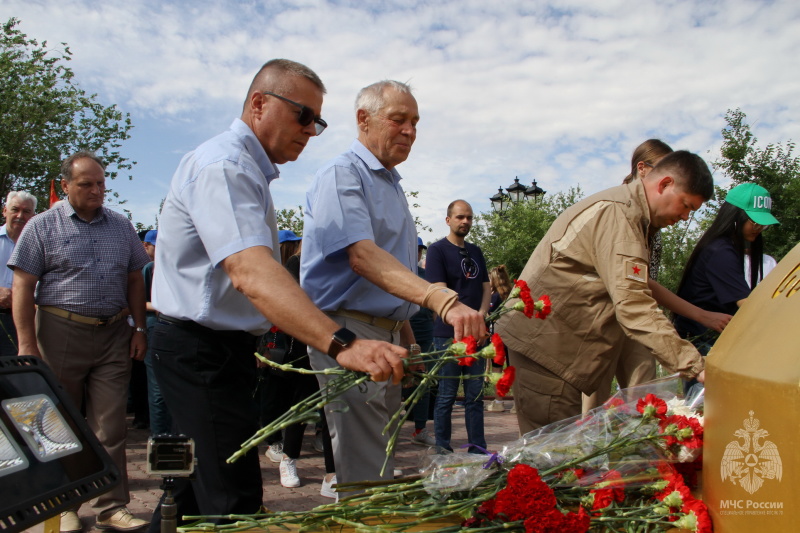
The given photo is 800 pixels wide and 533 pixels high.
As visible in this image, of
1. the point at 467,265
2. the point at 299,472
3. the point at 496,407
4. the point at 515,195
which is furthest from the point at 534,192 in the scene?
the point at 299,472

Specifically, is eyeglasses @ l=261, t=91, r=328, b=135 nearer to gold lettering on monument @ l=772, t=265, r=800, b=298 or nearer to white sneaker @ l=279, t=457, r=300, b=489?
gold lettering on monument @ l=772, t=265, r=800, b=298

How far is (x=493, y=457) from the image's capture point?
1.93 metres

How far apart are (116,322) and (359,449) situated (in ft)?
7.21

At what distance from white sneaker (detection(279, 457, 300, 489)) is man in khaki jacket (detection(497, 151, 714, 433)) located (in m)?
2.15

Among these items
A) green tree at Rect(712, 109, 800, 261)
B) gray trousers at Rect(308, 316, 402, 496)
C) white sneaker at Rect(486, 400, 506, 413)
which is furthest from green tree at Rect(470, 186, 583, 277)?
gray trousers at Rect(308, 316, 402, 496)

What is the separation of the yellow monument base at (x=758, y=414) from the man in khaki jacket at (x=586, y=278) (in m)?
1.32

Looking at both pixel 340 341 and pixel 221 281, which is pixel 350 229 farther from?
pixel 340 341

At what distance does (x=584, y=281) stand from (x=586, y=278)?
17mm

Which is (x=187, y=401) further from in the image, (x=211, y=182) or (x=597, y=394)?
(x=597, y=394)

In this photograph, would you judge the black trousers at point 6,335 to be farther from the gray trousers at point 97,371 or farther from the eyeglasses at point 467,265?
the eyeglasses at point 467,265

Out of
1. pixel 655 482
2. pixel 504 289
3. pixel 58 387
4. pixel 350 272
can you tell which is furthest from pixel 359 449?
pixel 504 289

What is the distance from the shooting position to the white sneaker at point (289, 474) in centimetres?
484

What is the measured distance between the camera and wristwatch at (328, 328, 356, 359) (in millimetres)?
1755

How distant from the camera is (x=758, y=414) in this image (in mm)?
1240
